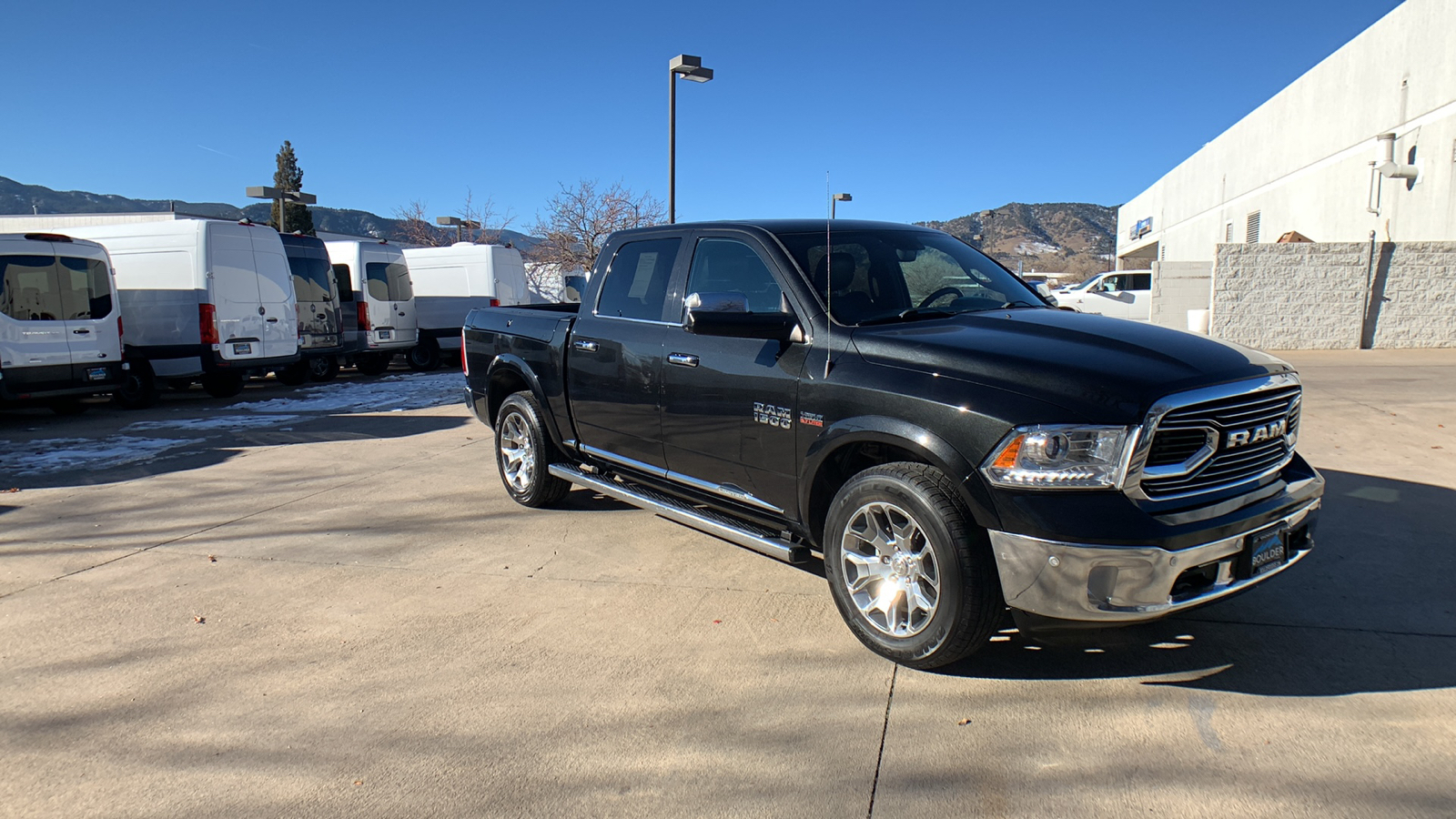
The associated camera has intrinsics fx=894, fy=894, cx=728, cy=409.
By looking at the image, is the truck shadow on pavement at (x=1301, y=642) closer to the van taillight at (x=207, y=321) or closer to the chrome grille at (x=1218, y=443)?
the chrome grille at (x=1218, y=443)

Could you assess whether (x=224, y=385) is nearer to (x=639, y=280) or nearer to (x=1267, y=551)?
(x=639, y=280)

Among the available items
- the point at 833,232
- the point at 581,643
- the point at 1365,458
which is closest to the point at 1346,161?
the point at 1365,458

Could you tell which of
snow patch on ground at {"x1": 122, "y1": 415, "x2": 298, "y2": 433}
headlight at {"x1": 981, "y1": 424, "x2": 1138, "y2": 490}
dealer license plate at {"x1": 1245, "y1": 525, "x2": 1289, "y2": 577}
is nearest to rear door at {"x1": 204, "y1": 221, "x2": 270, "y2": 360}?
snow patch on ground at {"x1": 122, "y1": 415, "x2": 298, "y2": 433}

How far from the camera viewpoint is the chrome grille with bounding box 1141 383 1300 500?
3242 mm

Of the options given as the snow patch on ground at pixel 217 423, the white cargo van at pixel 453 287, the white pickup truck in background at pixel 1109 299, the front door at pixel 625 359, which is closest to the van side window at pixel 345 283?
the white cargo van at pixel 453 287

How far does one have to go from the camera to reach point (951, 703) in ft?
11.1

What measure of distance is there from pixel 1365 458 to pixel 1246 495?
5.04 metres

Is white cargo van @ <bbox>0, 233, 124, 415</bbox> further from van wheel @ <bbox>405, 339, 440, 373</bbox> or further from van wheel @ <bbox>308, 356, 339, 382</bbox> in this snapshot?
van wheel @ <bbox>405, 339, 440, 373</bbox>

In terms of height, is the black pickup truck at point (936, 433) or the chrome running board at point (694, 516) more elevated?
A: the black pickup truck at point (936, 433)

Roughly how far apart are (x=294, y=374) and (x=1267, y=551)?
625 inches

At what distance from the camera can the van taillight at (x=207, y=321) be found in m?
12.8

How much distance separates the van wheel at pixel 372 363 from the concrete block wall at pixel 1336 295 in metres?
17.7

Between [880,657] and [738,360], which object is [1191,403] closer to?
[880,657]

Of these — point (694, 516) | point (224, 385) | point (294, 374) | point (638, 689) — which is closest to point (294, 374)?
point (294, 374)
